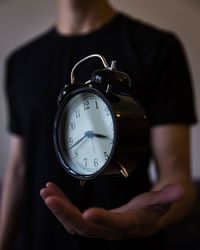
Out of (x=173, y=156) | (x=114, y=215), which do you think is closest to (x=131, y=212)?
(x=114, y=215)

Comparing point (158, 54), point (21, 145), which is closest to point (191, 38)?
point (158, 54)

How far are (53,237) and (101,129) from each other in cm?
26

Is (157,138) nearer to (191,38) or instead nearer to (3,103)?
(191,38)

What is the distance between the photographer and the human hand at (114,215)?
304mm

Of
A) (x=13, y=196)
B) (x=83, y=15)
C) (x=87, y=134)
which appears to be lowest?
(x=13, y=196)

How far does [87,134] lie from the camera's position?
1.05 feet

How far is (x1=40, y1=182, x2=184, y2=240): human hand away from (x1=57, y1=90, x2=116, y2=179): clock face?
28 millimetres

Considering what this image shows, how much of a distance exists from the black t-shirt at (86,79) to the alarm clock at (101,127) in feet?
0.09

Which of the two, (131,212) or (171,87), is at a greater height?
(171,87)

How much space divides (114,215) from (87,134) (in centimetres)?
7

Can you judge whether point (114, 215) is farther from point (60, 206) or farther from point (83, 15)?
point (83, 15)

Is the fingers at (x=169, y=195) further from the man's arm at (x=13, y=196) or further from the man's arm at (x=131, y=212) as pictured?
the man's arm at (x=13, y=196)

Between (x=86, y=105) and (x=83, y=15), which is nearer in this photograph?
(x=86, y=105)

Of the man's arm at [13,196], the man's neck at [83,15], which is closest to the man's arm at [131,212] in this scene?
the man's neck at [83,15]
